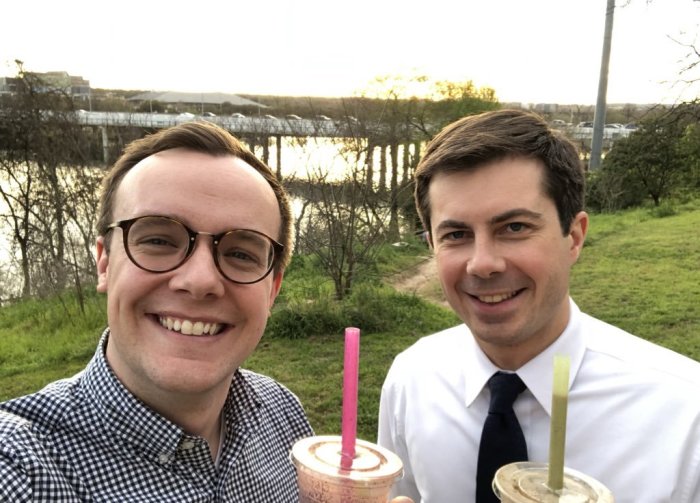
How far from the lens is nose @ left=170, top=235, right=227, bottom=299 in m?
1.54

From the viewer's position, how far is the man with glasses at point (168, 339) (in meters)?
1.49

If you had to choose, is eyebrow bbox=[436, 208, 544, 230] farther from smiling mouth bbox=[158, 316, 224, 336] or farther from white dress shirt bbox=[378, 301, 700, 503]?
smiling mouth bbox=[158, 316, 224, 336]

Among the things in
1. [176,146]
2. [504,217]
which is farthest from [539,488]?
[176,146]

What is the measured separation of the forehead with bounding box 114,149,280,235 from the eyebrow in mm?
550

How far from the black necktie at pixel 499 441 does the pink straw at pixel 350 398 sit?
24.8 inches

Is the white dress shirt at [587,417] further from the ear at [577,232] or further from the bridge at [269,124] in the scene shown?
the bridge at [269,124]

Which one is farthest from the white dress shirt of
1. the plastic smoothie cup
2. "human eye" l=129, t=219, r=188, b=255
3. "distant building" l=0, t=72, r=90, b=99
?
"distant building" l=0, t=72, r=90, b=99

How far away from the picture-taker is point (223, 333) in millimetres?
1607

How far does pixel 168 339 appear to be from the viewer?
61.2 inches

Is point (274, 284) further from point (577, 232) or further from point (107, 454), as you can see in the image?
point (577, 232)

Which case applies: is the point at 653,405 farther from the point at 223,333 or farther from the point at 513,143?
the point at 223,333

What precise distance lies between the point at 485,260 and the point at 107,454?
1151 mm

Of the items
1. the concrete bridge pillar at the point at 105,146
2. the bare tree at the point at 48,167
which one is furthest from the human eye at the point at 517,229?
the concrete bridge pillar at the point at 105,146

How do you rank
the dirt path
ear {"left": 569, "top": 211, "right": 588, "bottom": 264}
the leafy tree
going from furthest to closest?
the leafy tree < the dirt path < ear {"left": 569, "top": 211, "right": 588, "bottom": 264}
